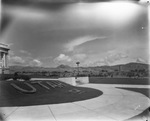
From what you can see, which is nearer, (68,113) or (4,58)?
(68,113)

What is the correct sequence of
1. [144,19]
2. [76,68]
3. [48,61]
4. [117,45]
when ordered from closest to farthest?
[144,19] → [117,45] → [48,61] → [76,68]

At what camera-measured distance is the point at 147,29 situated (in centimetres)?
347

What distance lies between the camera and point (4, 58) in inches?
153

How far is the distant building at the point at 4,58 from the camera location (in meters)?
3.69

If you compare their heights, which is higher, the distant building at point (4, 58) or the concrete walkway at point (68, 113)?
the distant building at point (4, 58)

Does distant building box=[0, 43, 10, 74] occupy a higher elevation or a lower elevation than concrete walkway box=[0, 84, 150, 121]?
higher

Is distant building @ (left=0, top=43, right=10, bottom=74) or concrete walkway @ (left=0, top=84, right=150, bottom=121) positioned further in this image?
distant building @ (left=0, top=43, right=10, bottom=74)

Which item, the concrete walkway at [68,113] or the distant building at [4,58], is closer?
the concrete walkway at [68,113]

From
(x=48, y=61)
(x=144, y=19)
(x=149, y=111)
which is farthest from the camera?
(x=48, y=61)

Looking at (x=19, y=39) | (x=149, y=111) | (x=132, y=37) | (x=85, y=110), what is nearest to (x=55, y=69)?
(x=19, y=39)

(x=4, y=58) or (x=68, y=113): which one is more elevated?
(x=4, y=58)

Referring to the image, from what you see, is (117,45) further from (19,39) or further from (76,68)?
(19,39)

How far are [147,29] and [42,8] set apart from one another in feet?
8.80

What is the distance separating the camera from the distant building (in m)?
3.69
